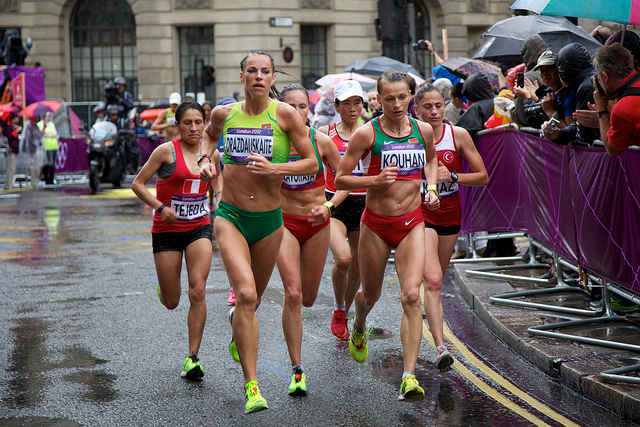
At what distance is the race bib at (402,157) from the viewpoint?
5848 mm

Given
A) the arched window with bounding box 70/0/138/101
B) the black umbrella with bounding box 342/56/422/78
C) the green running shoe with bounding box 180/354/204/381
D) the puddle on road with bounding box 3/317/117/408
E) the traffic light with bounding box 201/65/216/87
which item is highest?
the arched window with bounding box 70/0/138/101

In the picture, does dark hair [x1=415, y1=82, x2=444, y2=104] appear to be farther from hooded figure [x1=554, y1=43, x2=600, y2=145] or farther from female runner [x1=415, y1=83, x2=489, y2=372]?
hooded figure [x1=554, y1=43, x2=600, y2=145]

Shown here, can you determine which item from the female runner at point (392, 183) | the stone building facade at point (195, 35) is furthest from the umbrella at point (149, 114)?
the female runner at point (392, 183)

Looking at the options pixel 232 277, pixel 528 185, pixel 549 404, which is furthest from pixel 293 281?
pixel 528 185

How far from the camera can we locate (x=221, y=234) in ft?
18.1

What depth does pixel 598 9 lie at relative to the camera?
5.43 metres

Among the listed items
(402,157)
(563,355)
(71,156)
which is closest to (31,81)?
(71,156)

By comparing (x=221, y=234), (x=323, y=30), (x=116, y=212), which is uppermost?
(x=323, y=30)

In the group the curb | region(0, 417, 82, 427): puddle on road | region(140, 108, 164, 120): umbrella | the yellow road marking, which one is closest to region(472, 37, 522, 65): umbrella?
the curb

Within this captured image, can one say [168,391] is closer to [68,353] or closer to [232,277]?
[232,277]

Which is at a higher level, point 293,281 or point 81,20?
point 81,20

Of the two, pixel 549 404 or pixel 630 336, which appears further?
pixel 630 336

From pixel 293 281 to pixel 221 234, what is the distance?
0.65 metres

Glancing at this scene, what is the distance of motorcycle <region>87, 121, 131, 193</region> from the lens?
74.5ft
